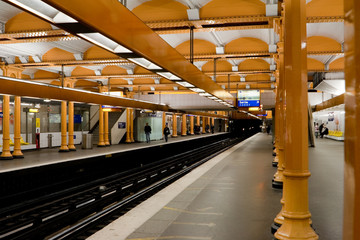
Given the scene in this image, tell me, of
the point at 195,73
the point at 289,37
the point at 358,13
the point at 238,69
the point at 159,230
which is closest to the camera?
the point at 358,13

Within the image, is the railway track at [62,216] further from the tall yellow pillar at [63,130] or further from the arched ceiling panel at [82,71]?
the arched ceiling panel at [82,71]

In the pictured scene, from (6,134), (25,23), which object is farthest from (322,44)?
(6,134)

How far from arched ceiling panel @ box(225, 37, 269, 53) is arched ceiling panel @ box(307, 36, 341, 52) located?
4.15 ft

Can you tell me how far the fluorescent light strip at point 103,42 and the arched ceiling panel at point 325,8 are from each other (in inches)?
160

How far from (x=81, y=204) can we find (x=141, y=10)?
5.91 m

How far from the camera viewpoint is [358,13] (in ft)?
3.65

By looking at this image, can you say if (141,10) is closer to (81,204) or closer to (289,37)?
(289,37)

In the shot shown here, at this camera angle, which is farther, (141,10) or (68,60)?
(68,60)

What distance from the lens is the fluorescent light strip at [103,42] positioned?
3.82m

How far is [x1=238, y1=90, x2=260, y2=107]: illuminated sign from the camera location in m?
19.0

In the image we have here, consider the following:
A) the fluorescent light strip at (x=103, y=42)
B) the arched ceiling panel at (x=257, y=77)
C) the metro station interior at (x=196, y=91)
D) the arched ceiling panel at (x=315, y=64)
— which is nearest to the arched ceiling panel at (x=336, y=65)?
the metro station interior at (x=196, y=91)

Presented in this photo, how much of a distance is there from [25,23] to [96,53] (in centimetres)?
330

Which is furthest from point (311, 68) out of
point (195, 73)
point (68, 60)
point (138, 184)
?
point (68, 60)

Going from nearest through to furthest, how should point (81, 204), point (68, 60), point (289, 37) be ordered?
point (289, 37)
point (81, 204)
point (68, 60)
